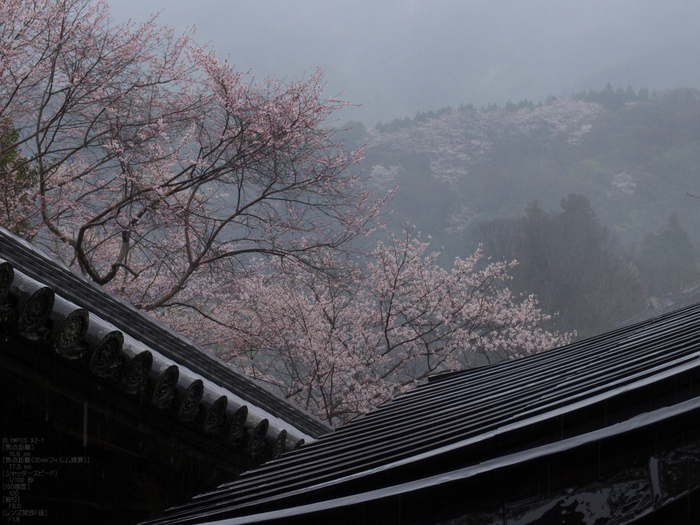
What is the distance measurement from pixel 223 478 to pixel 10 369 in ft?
5.40

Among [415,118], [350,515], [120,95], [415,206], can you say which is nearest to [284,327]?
[120,95]

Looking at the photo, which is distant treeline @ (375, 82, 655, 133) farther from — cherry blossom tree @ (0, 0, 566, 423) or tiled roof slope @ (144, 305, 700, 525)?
tiled roof slope @ (144, 305, 700, 525)

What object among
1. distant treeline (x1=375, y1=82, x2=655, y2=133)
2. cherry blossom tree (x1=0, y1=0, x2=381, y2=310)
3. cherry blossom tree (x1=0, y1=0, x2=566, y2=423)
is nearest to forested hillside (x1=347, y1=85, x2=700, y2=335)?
distant treeline (x1=375, y1=82, x2=655, y2=133)

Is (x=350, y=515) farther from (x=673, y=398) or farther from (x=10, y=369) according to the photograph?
(x=10, y=369)

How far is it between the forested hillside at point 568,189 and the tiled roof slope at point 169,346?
85.9 feet

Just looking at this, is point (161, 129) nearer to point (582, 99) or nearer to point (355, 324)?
point (355, 324)

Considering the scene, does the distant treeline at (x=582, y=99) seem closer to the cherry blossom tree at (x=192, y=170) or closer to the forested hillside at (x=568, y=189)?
the forested hillside at (x=568, y=189)

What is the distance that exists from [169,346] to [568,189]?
171 feet

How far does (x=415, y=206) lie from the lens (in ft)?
175

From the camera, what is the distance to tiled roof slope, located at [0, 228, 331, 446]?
333 centimetres

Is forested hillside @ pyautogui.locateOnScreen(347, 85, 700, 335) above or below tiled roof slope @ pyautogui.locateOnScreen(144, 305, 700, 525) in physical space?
above

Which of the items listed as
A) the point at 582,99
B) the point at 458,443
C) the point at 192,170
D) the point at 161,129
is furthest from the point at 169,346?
the point at 582,99

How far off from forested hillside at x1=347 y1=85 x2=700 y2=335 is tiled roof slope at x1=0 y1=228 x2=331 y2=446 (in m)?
26.2

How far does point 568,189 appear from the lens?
51.0 metres
